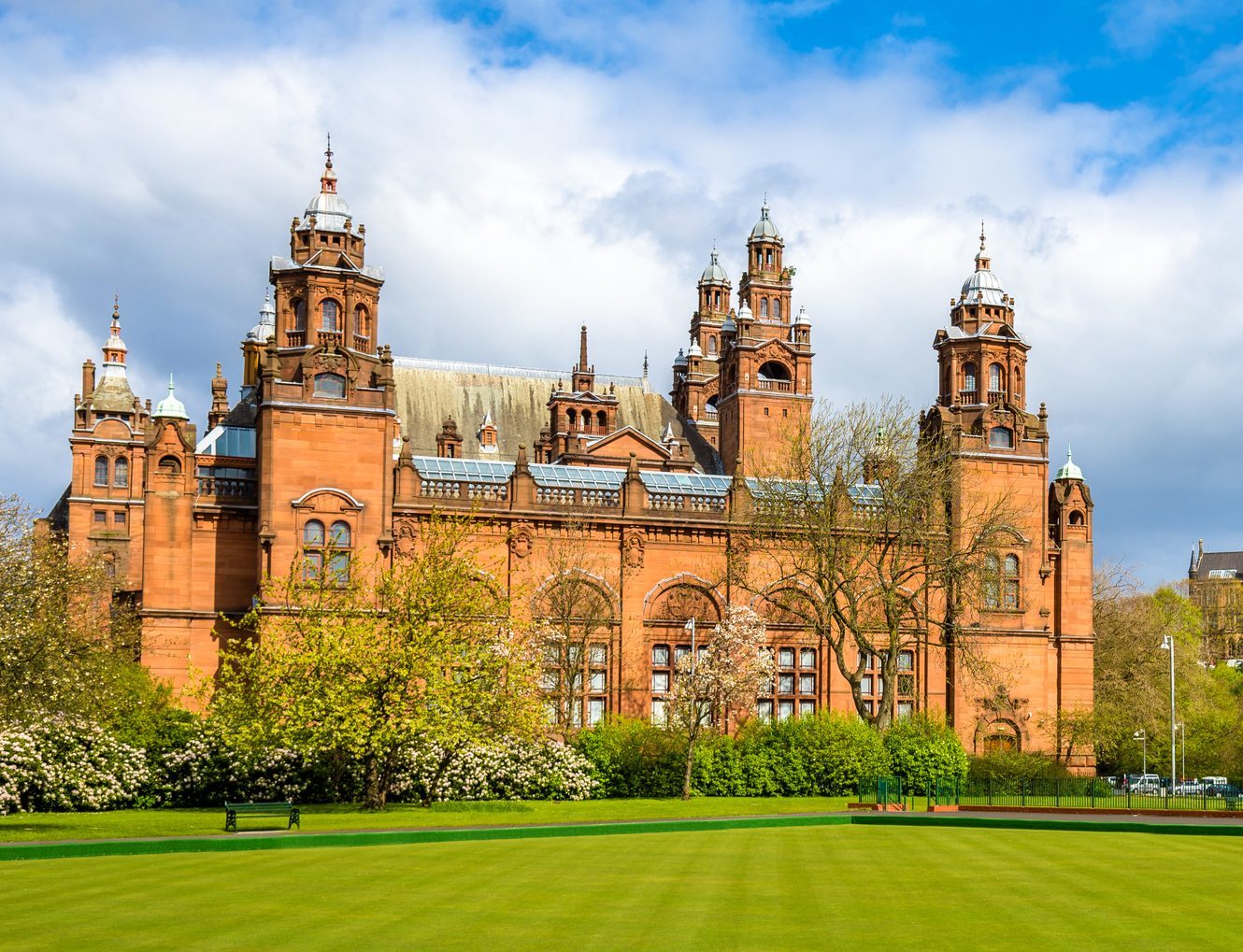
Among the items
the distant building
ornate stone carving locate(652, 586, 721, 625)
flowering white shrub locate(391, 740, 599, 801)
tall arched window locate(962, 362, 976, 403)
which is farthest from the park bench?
the distant building

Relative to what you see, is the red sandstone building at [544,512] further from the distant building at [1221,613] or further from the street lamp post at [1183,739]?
the distant building at [1221,613]

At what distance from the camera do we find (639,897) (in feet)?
Answer: 72.4

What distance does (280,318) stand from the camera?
5356cm

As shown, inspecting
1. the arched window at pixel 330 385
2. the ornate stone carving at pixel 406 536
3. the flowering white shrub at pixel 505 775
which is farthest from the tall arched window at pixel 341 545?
the flowering white shrub at pixel 505 775

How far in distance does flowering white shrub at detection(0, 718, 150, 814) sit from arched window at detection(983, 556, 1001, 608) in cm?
3122

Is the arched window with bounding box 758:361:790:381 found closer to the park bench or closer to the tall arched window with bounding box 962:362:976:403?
the tall arched window with bounding box 962:362:976:403

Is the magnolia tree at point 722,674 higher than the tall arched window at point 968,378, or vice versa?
the tall arched window at point 968,378

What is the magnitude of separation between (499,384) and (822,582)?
1575 inches

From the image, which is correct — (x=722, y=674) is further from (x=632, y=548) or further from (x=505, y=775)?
(x=505, y=775)

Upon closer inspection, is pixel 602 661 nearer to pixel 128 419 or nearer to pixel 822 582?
pixel 822 582

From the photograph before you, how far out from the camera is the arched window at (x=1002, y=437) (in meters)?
60.7

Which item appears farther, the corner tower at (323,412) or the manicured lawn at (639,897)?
the corner tower at (323,412)

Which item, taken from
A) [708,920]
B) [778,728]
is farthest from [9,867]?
[778,728]

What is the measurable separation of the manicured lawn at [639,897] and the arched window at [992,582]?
83.9ft
